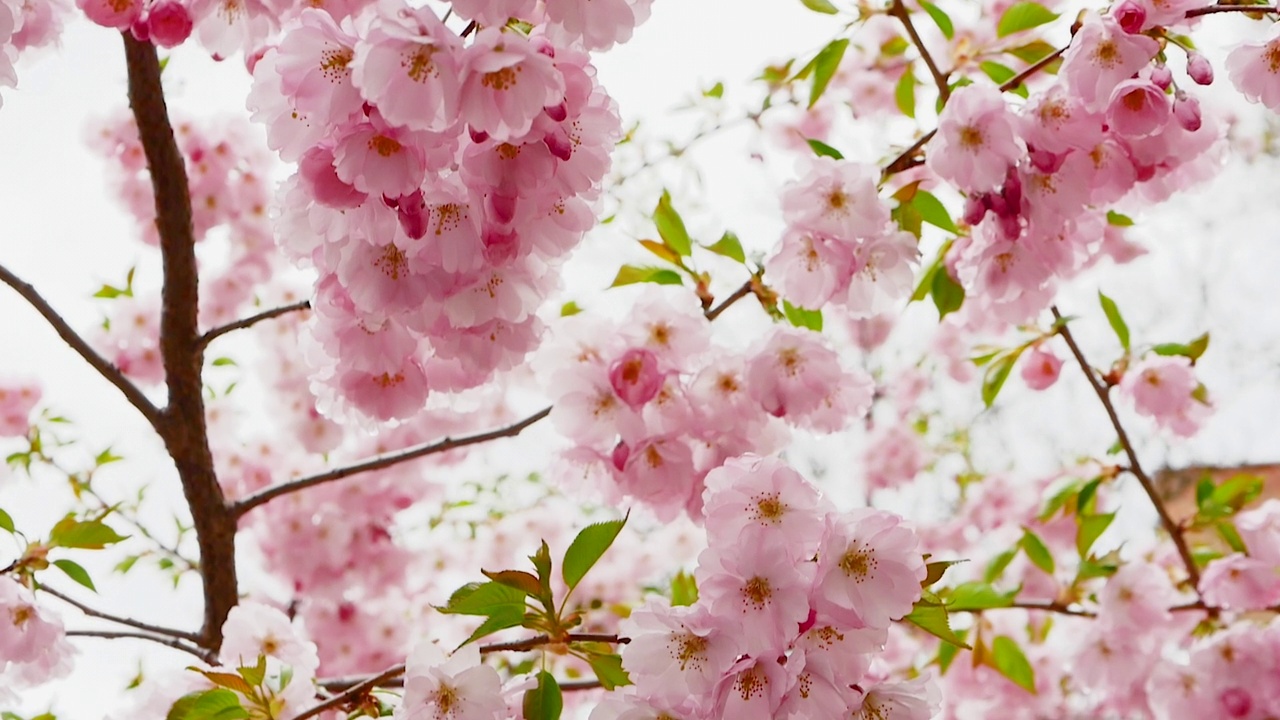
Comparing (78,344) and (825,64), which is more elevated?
(825,64)

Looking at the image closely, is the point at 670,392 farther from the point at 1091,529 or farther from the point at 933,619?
the point at 1091,529

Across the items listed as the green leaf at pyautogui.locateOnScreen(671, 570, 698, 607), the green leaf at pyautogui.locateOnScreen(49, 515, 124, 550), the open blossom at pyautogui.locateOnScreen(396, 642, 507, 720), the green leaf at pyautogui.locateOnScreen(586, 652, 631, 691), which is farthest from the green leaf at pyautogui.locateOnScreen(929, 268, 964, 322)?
the green leaf at pyautogui.locateOnScreen(49, 515, 124, 550)

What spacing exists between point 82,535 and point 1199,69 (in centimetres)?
137

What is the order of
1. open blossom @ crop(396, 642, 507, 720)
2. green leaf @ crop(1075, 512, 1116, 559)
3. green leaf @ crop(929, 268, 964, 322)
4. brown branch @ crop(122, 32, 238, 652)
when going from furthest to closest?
1. green leaf @ crop(1075, 512, 1116, 559)
2. green leaf @ crop(929, 268, 964, 322)
3. brown branch @ crop(122, 32, 238, 652)
4. open blossom @ crop(396, 642, 507, 720)

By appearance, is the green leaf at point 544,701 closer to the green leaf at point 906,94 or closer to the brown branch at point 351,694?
the brown branch at point 351,694

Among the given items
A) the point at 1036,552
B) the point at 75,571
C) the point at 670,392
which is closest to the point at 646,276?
the point at 670,392

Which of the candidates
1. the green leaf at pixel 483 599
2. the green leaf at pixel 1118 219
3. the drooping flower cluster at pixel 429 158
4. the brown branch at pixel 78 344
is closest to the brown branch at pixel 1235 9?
the green leaf at pixel 1118 219

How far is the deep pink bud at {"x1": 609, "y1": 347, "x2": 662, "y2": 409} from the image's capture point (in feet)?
3.95

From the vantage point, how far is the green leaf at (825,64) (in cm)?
161

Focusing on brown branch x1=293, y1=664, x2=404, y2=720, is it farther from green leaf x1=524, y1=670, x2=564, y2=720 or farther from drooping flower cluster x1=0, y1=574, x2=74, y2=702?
drooping flower cluster x1=0, y1=574, x2=74, y2=702

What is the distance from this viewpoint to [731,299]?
1344 millimetres

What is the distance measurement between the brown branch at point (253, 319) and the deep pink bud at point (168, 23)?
0.34 metres

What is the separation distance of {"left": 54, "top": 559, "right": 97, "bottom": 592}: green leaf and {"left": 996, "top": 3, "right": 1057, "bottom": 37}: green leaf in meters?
1.54

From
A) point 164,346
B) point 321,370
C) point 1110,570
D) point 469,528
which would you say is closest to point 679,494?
point 321,370
